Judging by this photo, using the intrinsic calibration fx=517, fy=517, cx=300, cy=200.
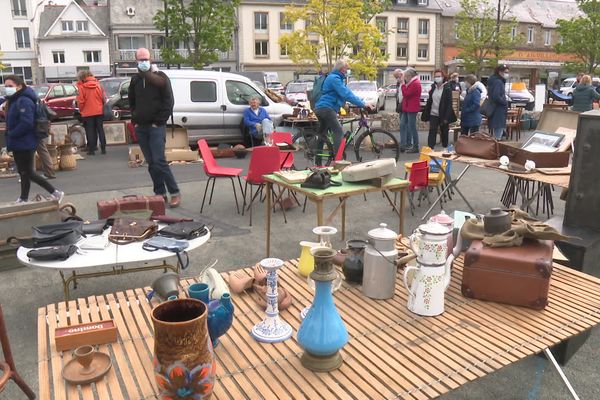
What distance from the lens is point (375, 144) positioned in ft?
33.9

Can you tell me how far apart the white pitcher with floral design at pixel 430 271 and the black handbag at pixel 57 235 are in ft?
8.27

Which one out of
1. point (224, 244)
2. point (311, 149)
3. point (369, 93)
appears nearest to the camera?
point (224, 244)

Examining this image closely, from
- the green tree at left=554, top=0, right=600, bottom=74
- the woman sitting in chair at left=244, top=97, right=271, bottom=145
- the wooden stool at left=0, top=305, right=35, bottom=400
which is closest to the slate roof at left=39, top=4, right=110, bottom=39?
the green tree at left=554, top=0, right=600, bottom=74

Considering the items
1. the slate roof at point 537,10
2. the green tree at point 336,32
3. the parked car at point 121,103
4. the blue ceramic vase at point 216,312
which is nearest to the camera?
the blue ceramic vase at point 216,312

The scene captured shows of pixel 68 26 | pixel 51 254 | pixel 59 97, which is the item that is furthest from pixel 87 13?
pixel 51 254

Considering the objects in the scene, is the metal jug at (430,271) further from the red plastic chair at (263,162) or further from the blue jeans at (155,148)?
the blue jeans at (155,148)

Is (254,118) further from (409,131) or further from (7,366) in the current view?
(7,366)

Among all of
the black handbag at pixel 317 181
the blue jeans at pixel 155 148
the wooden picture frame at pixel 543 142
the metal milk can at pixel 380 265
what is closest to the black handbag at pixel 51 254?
the black handbag at pixel 317 181

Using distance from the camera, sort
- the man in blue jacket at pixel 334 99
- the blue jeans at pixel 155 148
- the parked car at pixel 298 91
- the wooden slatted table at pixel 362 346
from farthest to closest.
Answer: the parked car at pixel 298 91
the man in blue jacket at pixel 334 99
the blue jeans at pixel 155 148
the wooden slatted table at pixel 362 346

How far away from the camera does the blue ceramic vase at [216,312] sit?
197 centimetres

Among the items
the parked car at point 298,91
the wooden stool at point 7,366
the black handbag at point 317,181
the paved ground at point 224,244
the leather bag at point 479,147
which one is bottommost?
the paved ground at point 224,244

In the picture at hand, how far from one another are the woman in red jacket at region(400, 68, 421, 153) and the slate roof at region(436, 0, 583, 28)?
43067 millimetres

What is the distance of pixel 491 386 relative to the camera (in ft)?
9.69

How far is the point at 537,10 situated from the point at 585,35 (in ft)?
64.7
